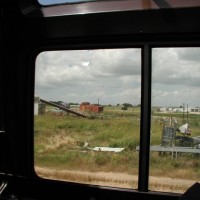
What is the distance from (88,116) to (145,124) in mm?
603

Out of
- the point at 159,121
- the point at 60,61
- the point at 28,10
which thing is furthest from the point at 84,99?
the point at 28,10

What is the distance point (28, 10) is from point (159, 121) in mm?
1627

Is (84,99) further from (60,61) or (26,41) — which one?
(26,41)

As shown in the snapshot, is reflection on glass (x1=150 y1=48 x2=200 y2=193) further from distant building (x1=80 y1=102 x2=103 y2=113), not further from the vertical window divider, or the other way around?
distant building (x1=80 y1=102 x2=103 y2=113)

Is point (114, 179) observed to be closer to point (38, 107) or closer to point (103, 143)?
point (103, 143)

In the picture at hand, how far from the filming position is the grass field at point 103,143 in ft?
11.3

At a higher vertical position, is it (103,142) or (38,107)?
(38,107)

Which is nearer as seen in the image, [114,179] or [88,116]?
[114,179]

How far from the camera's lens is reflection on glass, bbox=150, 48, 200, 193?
338 cm

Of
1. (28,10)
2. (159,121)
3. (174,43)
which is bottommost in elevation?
(159,121)

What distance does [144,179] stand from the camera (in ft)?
11.4

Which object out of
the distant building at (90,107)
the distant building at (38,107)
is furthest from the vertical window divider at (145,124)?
the distant building at (38,107)

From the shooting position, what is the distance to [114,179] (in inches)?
142

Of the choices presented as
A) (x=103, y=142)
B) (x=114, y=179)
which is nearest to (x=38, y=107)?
(x=103, y=142)
